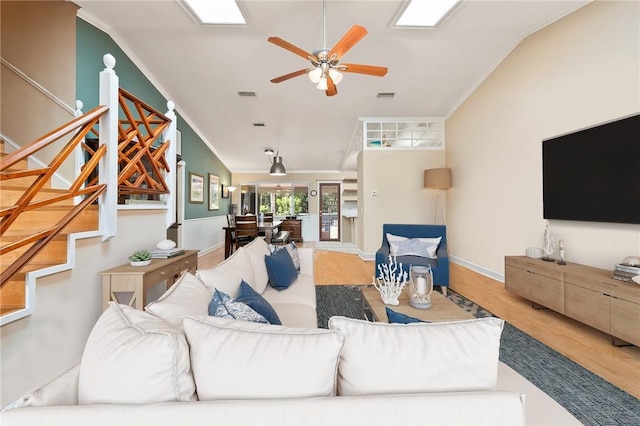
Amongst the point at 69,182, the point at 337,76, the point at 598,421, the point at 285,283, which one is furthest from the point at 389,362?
the point at 69,182

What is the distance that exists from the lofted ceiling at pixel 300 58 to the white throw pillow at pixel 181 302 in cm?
316

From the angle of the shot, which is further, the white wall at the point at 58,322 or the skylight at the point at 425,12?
the skylight at the point at 425,12

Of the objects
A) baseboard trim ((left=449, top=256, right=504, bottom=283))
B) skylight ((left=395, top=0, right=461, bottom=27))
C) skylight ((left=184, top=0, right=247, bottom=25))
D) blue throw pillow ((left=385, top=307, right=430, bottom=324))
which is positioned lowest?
baseboard trim ((left=449, top=256, right=504, bottom=283))

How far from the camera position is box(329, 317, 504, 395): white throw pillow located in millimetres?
747

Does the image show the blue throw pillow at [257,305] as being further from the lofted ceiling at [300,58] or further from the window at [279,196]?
the window at [279,196]

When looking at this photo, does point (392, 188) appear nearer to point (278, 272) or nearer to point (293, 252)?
point (293, 252)

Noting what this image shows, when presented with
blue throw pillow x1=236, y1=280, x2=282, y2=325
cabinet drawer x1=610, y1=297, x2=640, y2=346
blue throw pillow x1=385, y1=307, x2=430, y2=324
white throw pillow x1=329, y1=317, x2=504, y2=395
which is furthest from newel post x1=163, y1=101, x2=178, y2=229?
cabinet drawer x1=610, y1=297, x2=640, y2=346

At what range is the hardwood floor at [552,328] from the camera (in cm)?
196

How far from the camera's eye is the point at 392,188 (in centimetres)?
592

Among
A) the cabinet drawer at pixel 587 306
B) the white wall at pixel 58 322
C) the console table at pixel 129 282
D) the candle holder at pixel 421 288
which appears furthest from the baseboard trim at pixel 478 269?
the white wall at pixel 58 322

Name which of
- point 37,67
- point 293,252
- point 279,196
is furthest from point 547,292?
point 279,196

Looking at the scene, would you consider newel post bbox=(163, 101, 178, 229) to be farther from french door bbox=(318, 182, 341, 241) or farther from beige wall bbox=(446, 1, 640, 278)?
french door bbox=(318, 182, 341, 241)

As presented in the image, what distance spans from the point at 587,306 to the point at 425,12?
10.9 ft

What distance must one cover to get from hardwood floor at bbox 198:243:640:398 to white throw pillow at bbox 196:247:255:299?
226 cm
